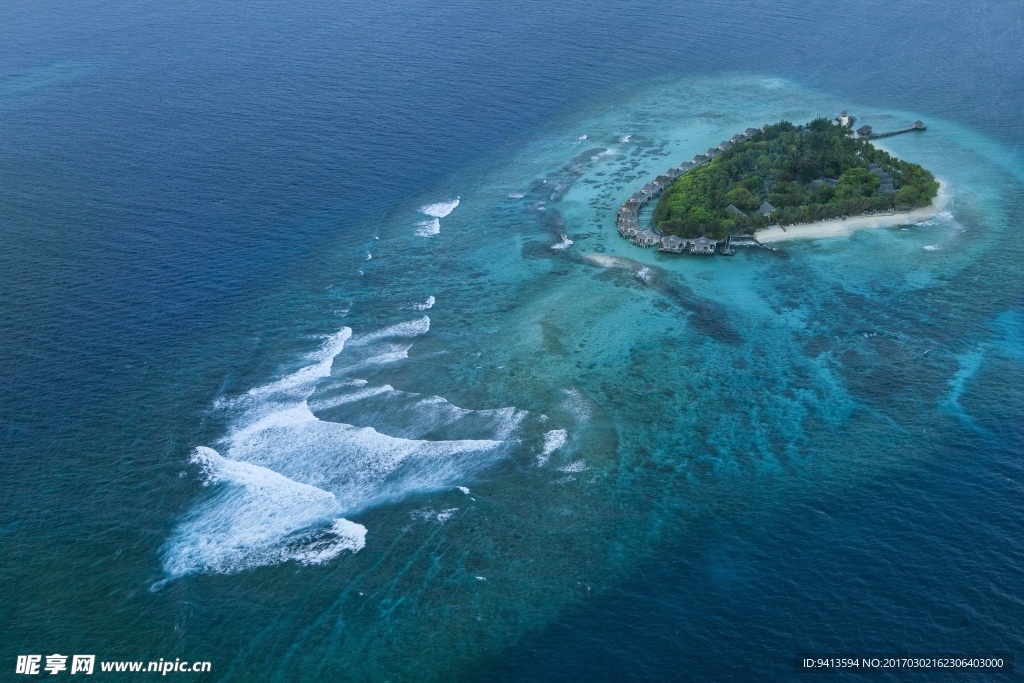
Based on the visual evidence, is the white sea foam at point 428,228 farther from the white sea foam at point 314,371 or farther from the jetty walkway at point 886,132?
the jetty walkway at point 886,132

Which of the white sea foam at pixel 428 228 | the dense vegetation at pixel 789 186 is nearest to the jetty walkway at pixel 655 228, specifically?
the dense vegetation at pixel 789 186

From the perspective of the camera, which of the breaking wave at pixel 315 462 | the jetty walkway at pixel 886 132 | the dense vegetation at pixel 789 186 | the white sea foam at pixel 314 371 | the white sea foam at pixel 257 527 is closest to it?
the white sea foam at pixel 257 527

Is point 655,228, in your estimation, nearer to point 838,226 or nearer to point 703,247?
→ point 703,247

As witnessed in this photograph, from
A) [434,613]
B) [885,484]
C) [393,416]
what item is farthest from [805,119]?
[434,613]

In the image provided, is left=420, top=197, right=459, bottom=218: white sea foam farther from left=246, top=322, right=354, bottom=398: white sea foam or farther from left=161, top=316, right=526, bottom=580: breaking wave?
left=161, top=316, right=526, bottom=580: breaking wave

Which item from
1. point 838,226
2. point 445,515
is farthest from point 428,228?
point 838,226

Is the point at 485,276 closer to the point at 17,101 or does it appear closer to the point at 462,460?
the point at 462,460
